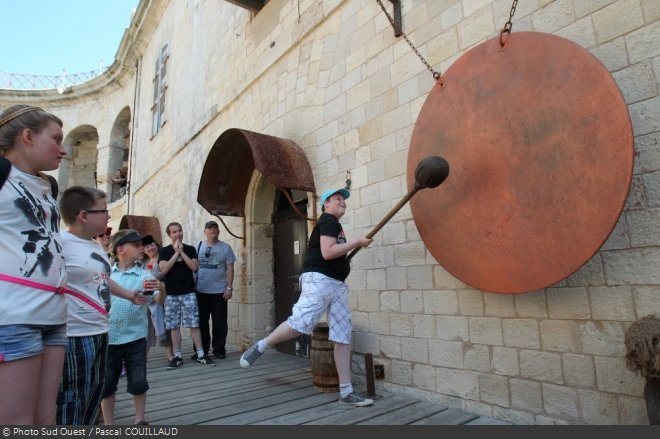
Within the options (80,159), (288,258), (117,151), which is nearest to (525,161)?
(288,258)

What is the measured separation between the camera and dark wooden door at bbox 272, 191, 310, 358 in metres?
4.79

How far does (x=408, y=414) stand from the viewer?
260 centimetres

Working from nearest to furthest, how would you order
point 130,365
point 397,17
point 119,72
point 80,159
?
point 130,365 < point 397,17 < point 119,72 < point 80,159

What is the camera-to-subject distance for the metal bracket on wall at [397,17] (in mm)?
3326

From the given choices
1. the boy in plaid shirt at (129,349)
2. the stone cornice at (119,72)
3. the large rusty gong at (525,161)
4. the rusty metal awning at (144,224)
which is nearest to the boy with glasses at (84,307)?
the boy in plaid shirt at (129,349)

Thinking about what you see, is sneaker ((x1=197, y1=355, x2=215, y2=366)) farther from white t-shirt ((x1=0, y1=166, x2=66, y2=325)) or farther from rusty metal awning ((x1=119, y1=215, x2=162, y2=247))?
rusty metal awning ((x1=119, y1=215, x2=162, y2=247))

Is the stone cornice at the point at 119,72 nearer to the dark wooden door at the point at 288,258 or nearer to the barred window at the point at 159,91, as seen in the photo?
the barred window at the point at 159,91

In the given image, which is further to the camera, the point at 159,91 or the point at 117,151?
the point at 117,151

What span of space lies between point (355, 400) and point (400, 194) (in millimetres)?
1563

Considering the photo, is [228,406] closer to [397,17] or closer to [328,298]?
[328,298]

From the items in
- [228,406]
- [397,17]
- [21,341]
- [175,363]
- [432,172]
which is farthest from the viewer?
[175,363]

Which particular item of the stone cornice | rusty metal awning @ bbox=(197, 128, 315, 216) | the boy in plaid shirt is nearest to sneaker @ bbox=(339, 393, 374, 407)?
the boy in plaid shirt
